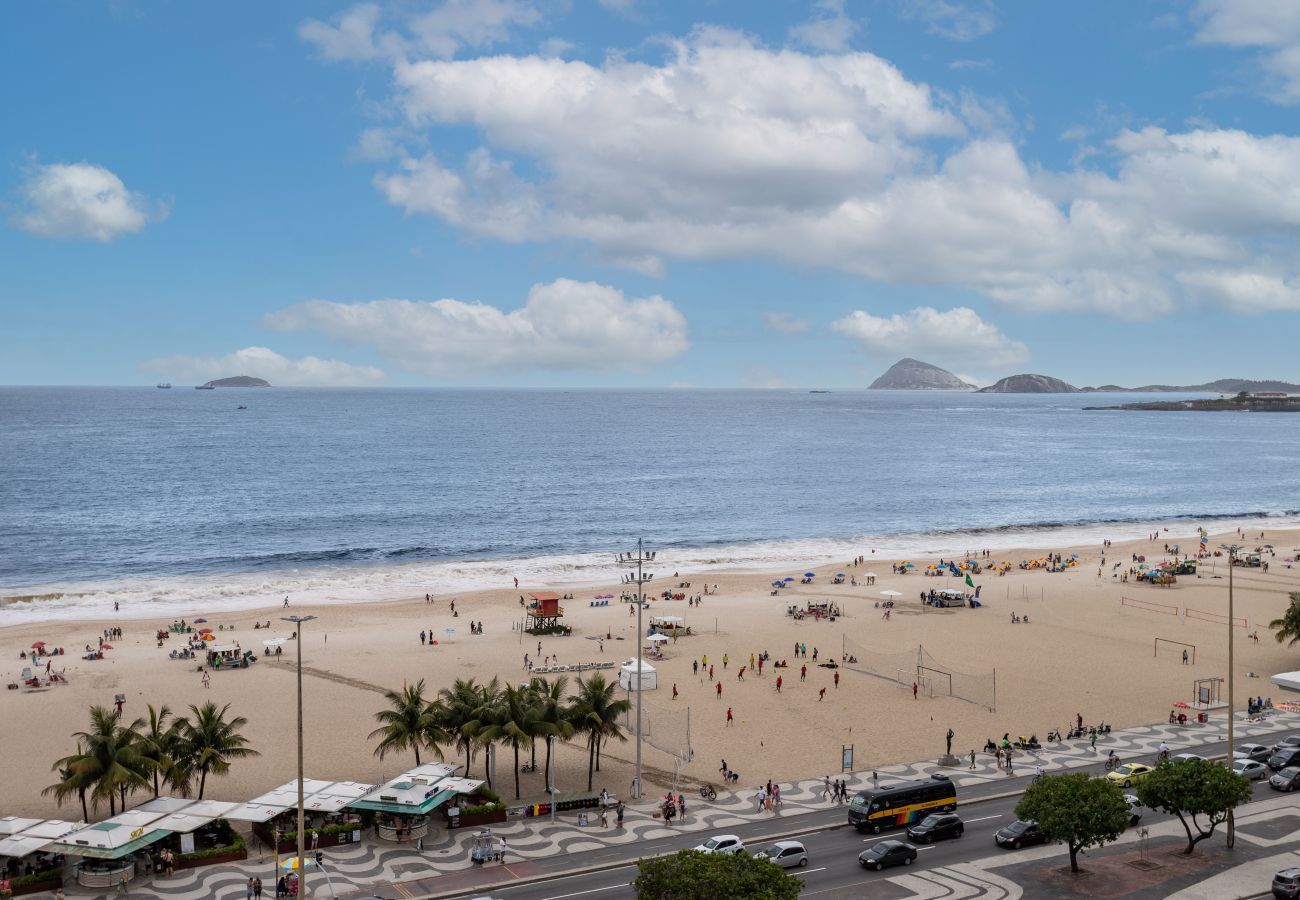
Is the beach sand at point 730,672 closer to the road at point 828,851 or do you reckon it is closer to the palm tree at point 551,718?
the palm tree at point 551,718

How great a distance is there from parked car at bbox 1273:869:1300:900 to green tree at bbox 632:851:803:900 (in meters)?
14.8

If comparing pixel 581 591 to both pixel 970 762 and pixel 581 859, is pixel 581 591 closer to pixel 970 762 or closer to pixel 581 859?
pixel 970 762

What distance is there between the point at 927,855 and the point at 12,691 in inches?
1899

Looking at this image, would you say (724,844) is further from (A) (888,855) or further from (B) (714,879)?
(B) (714,879)

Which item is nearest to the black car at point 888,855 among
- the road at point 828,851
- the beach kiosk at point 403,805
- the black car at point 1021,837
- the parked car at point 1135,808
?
the road at point 828,851

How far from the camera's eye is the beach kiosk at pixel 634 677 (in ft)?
161

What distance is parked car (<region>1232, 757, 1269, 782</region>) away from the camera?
3909 cm

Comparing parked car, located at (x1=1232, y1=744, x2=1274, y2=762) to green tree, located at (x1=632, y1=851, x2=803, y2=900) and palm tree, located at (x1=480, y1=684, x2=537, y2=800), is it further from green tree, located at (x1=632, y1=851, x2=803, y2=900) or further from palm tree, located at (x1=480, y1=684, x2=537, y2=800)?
palm tree, located at (x1=480, y1=684, x2=537, y2=800)

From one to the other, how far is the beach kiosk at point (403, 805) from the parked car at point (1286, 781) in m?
30.9

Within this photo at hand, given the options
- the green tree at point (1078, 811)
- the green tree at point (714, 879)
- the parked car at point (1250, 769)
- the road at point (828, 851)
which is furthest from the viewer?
the parked car at point (1250, 769)

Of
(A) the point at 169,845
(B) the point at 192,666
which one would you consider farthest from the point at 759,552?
(A) the point at 169,845

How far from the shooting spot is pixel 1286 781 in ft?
124

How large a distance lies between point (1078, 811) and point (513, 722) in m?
20.0

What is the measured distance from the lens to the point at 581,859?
3278 cm
